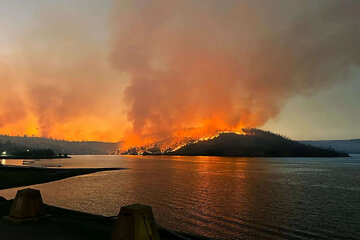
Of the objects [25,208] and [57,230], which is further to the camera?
[25,208]

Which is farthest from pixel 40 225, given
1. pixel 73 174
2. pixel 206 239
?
pixel 73 174

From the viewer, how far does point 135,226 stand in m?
9.38

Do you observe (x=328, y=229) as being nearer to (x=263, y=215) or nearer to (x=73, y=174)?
(x=263, y=215)

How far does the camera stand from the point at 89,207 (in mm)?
35875

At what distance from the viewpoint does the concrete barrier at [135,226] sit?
30.7 feet

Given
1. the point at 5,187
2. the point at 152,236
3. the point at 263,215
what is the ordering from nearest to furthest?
the point at 152,236 → the point at 263,215 → the point at 5,187

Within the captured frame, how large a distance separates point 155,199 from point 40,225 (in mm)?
30594

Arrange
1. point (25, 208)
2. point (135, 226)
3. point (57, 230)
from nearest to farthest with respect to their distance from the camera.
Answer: point (135, 226) < point (57, 230) < point (25, 208)

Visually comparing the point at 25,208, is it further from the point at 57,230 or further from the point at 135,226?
the point at 135,226

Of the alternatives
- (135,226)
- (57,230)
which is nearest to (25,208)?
(57,230)

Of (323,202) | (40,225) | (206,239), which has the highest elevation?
(40,225)

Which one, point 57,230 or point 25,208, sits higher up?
point 25,208

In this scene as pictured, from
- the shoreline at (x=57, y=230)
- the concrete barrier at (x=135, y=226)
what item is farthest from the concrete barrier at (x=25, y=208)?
the concrete barrier at (x=135, y=226)

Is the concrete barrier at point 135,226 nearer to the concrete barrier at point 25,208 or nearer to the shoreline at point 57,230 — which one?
the shoreline at point 57,230
